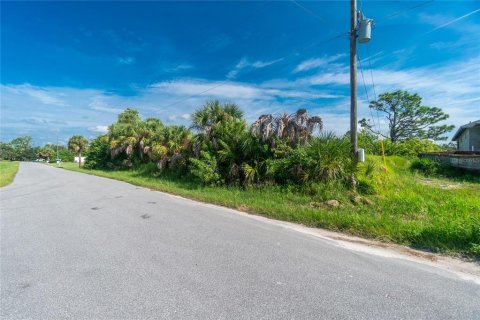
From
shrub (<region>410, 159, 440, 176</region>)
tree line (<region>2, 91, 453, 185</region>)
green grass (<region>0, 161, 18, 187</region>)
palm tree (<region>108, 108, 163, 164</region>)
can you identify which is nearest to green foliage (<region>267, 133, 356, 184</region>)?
tree line (<region>2, 91, 453, 185</region>)

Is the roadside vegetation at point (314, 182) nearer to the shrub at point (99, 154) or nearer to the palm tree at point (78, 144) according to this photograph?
the shrub at point (99, 154)

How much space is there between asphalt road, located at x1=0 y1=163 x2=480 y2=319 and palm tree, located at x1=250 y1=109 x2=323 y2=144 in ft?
15.6

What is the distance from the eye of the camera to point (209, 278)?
2.88 metres

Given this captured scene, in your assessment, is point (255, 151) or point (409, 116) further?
point (409, 116)

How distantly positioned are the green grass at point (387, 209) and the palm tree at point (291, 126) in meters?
2.08

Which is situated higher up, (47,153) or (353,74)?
(353,74)

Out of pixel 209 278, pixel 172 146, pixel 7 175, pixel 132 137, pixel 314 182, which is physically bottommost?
pixel 7 175

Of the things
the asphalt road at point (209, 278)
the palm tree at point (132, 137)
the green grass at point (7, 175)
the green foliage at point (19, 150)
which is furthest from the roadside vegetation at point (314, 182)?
the green foliage at point (19, 150)

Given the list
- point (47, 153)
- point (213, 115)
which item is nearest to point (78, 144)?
point (213, 115)

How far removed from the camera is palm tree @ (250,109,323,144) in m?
8.80

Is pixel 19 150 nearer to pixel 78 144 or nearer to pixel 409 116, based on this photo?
pixel 78 144

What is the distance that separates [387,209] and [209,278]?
16.7ft

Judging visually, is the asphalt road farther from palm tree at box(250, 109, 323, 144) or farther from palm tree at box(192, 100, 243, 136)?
palm tree at box(192, 100, 243, 136)

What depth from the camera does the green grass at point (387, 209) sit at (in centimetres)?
406
